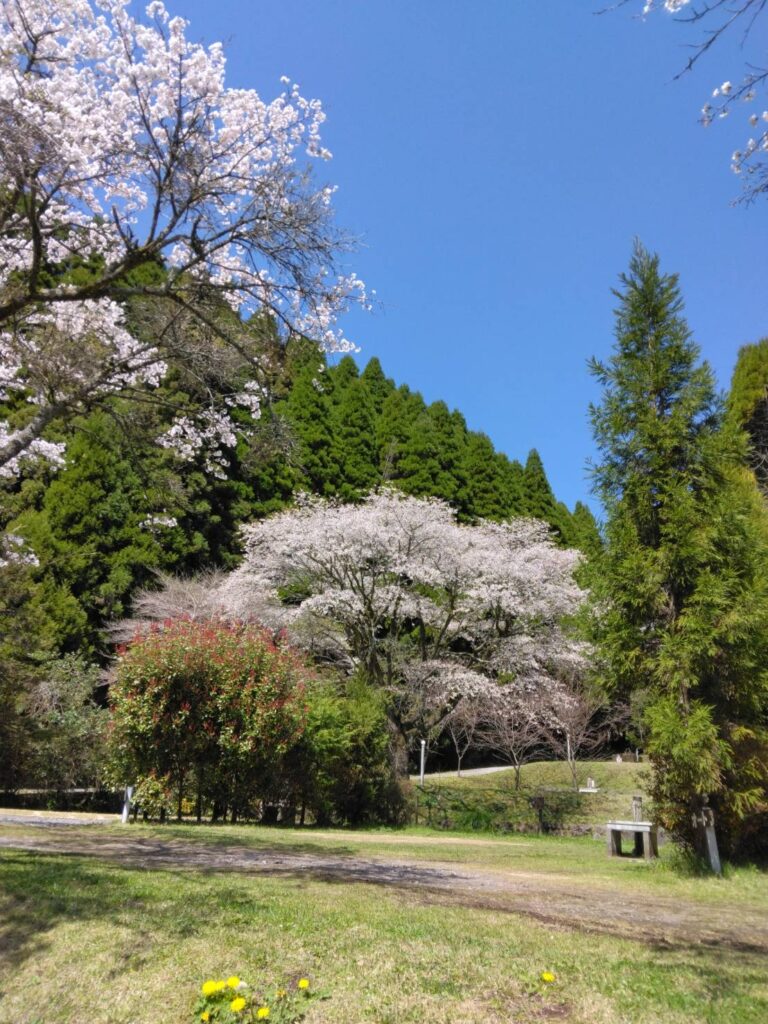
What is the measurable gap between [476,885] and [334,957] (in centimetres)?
Answer: 302

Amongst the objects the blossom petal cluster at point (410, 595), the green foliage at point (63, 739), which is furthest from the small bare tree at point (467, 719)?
the green foliage at point (63, 739)

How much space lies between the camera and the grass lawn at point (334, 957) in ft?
10.7

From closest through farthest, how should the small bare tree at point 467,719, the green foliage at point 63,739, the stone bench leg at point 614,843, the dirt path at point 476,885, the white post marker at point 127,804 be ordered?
the dirt path at point 476,885 → the stone bench leg at point 614,843 → the white post marker at point 127,804 → the green foliage at point 63,739 → the small bare tree at point 467,719

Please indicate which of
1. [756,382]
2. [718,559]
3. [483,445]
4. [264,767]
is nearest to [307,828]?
[264,767]

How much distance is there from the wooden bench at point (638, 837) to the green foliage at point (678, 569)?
1.61m

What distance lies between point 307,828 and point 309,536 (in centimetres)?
692

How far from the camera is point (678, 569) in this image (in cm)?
874

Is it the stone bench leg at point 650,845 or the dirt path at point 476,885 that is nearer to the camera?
the dirt path at point 476,885

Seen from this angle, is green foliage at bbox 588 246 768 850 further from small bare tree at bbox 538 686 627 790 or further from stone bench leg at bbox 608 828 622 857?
small bare tree at bbox 538 686 627 790

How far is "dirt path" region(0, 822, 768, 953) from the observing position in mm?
4879

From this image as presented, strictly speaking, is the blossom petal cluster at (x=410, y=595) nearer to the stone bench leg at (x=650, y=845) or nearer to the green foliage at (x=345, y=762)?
the green foliage at (x=345, y=762)

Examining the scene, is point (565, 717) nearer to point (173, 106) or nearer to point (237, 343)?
point (237, 343)

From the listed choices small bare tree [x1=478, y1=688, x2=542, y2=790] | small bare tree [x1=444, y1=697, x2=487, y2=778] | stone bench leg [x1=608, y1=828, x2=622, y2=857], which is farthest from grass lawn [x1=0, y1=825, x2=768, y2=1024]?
small bare tree [x1=444, y1=697, x2=487, y2=778]

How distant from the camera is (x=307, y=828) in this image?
12.8 metres
